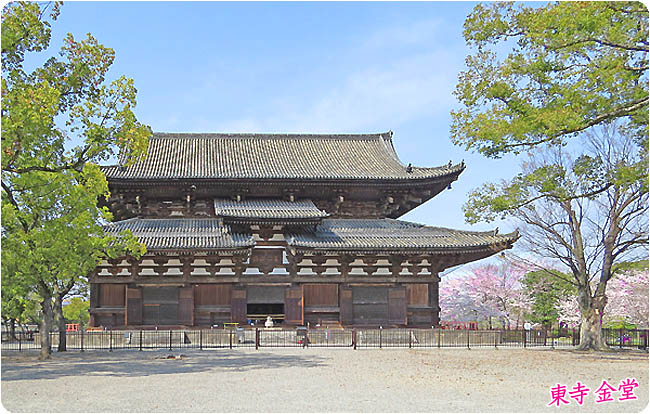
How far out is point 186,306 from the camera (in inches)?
1171

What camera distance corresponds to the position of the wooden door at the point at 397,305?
3078 cm

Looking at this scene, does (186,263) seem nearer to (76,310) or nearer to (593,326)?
(593,326)

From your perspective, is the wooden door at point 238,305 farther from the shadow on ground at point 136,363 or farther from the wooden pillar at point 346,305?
the shadow on ground at point 136,363

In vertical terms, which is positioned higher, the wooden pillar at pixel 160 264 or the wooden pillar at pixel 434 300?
the wooden pillar at pixel 160 264

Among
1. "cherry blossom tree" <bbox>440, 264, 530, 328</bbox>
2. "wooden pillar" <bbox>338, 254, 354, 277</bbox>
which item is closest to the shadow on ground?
"wooden pillar" <bbox>338, 254, 354, 277</bbox>

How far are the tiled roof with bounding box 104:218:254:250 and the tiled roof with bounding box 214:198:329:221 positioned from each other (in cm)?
89

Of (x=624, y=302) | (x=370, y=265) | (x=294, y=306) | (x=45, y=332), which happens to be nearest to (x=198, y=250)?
(x=294, y=306)

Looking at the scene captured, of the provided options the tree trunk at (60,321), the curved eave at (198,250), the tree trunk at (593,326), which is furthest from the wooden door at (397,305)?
the tree trunk at (60,321)

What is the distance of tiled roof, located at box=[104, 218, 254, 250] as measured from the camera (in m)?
28.5

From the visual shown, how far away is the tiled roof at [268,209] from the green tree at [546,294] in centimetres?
2003

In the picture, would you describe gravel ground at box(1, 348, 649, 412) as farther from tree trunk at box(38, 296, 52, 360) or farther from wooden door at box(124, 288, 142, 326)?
wooden door at box(124, 288, 142, 326)

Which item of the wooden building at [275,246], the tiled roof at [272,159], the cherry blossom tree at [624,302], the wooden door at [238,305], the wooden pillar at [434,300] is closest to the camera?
the wooden building at [275,246]

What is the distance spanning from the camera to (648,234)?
2534 cm

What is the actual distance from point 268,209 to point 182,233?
14.0 ft
